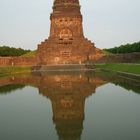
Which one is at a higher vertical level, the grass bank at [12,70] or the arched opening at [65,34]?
the arched opening at [65,34]

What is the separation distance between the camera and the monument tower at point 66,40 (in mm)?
50250

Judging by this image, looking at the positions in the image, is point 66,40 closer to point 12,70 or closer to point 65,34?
point 65,34

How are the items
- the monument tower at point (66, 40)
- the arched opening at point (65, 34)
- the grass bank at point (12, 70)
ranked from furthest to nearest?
the arched opening at point (65, 34) < the monument tower at point (66, 40) < the grass bank at point (12, 70)

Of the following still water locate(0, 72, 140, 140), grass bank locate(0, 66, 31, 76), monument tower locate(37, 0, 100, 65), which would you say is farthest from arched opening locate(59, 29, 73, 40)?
still water locate(0, 72, 140, 140)

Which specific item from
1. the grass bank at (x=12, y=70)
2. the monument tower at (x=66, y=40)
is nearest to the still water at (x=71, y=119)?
the grass bank at (x=12, y=70)

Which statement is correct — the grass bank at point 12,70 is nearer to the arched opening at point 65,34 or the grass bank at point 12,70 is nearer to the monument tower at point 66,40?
the monument tower at point 66,40

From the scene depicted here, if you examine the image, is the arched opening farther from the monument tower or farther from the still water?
the still water

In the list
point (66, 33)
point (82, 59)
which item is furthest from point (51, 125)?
point (66, 33)

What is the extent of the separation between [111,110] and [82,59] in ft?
130

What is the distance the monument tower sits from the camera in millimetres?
50250

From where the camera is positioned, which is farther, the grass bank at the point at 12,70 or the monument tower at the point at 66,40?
the monument tower at the point at 66,40

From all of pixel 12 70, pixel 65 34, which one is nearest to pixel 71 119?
pixel 12 70

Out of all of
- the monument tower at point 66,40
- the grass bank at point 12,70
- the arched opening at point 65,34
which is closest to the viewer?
the grass bank at point 12,70

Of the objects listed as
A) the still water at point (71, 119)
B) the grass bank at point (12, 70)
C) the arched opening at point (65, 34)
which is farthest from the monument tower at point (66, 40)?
the still water at point (71, 119)
